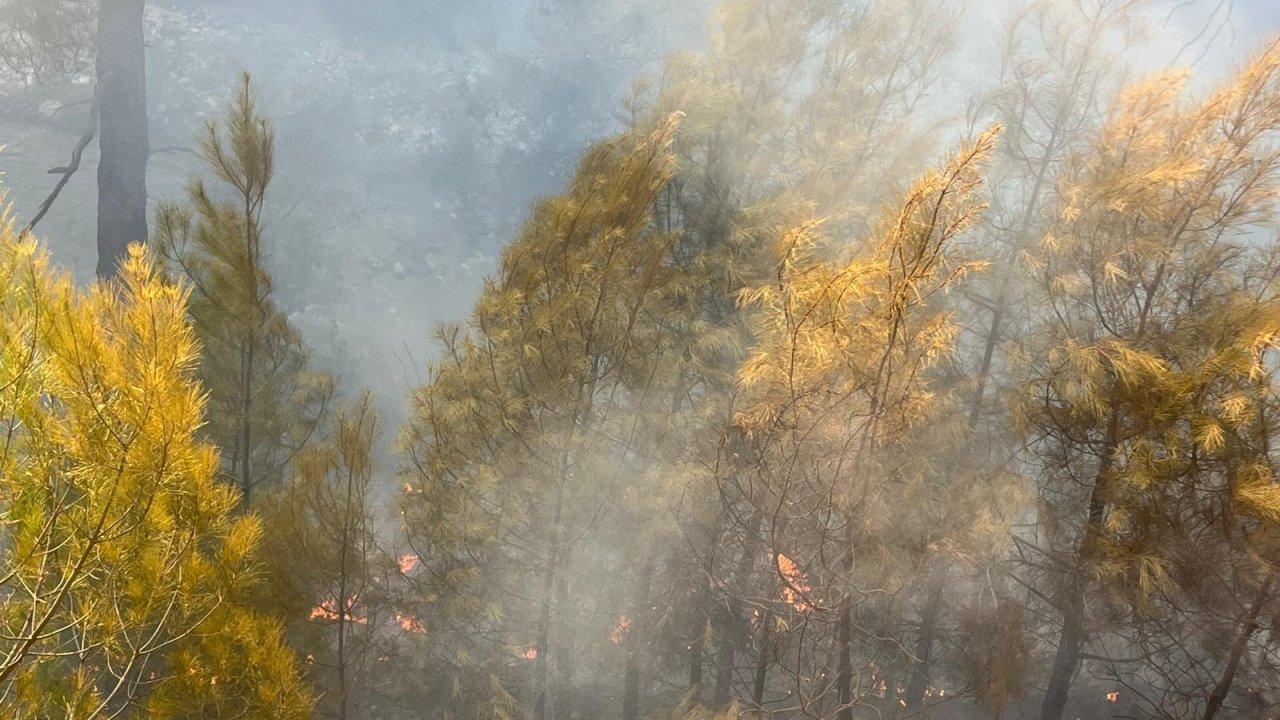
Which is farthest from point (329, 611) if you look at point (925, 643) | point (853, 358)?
point (925, 643)

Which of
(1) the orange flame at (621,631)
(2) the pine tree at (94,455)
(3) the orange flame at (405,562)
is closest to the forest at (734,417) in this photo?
(2) the pine tree at (94,455)

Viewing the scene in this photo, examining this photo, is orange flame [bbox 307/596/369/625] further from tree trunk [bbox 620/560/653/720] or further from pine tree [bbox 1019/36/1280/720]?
pine tree [bbox 1019/36/1280/720]

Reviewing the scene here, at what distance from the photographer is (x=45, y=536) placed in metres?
1.97

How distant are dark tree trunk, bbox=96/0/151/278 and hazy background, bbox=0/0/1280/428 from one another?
10365 millimetres

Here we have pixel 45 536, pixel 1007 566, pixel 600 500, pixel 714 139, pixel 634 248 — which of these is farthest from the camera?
pixel 714 139

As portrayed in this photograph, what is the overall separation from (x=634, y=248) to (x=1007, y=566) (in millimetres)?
3845

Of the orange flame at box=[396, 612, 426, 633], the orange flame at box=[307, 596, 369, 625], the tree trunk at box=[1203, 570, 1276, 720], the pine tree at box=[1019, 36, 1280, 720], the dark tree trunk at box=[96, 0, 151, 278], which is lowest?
the tree trunk at box=[1203, 570, 1276, 720]

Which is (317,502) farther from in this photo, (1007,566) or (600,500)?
(1007,566)

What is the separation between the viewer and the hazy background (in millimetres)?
17797

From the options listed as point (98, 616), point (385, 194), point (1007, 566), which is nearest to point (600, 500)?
point (1007, 566)

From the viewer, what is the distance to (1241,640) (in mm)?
4352

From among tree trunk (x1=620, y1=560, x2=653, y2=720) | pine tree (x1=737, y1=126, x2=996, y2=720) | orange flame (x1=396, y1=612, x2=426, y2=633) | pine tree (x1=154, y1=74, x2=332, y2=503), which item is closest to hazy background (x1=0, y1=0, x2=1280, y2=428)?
pine tree (x1=154, y1=74, x2=332, y2=503)

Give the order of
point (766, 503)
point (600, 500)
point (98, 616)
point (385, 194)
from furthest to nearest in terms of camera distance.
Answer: point (385, 194)
point (600, 500)
point (766, 503)
point (98, 616)

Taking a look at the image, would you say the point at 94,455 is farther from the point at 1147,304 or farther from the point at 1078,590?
the point at 1078,590
